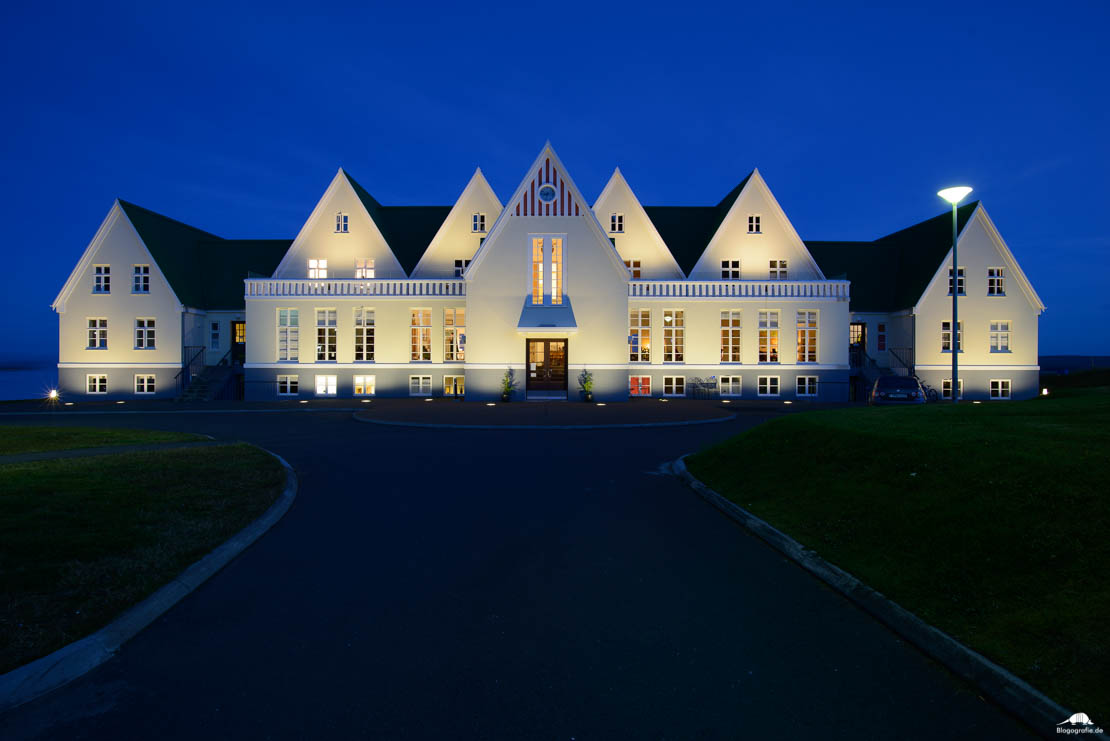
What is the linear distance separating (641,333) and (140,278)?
28564 mm

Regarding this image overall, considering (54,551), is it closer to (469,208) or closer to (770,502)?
(770,502)

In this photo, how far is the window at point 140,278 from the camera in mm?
33375

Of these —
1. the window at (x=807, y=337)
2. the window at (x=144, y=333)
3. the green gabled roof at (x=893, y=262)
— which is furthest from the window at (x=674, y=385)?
the window at (x=144, y=333)

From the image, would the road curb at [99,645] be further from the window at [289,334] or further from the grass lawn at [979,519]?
the window at [289,334]

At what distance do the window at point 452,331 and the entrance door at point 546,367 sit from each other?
4370 millimetres

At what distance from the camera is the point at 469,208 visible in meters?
34.3

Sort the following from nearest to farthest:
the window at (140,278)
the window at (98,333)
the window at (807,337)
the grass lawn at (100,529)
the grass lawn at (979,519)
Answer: the grass lawn at (979,519) → the grass lawn at (100,529) → the window at (807,337) → the window at (98,333) → the window at (140,278)

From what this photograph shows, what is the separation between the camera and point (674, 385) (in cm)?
3272

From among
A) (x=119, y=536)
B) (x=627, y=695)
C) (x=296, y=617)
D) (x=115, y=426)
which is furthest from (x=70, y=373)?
(x=627, y=695)

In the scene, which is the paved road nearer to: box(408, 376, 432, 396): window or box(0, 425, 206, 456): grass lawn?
box(0, 425, 206, 456): grass lawn

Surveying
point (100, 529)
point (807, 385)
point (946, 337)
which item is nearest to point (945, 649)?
point (100, 529)

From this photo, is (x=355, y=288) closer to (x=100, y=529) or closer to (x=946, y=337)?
(x=100, y=529)

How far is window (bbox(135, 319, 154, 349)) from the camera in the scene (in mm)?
33406

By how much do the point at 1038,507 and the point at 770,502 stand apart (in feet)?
11.2
